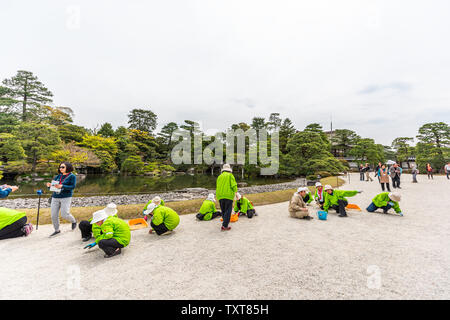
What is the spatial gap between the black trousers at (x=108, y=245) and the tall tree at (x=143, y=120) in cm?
3982

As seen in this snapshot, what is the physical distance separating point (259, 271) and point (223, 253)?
740 millimetres

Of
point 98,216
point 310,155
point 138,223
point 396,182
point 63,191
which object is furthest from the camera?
point 310,155

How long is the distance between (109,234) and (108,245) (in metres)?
0.16

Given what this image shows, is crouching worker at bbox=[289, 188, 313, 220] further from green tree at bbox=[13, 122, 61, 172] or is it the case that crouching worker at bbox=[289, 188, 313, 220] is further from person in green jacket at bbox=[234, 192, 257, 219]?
green tree at bbox=[13, 122, 61, 172]

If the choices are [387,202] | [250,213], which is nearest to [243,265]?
[250,213]

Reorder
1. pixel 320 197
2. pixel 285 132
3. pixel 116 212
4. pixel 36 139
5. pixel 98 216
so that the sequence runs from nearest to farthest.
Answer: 1. pixel 98 216
2. pixel 116 212
3. pixel 320 197
4. pixel 36 139
5. pixel 285 132

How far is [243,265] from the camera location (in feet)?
8.24

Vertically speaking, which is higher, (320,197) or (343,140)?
(343,140)

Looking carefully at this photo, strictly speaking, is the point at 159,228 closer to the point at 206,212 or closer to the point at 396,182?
the point at 206,212

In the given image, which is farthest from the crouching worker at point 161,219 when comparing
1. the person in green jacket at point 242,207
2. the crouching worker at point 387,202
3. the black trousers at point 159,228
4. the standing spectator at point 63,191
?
the crouching worker at point 387,202

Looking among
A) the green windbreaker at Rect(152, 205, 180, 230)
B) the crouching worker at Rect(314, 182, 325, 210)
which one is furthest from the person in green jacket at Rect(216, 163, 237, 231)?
the crouching worker at Rect(314, 182, 325, 210)

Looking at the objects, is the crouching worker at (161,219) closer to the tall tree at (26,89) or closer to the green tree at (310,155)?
the green tree at (310,155)

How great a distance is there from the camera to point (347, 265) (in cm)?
249
